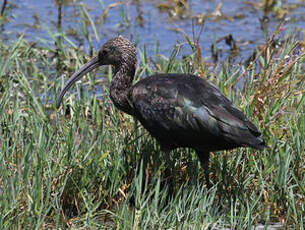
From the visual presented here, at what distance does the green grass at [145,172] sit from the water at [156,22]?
112 inches

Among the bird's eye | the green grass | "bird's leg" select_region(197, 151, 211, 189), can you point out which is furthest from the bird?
the bird's eye

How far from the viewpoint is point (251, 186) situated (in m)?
4.86

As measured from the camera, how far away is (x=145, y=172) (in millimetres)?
4949

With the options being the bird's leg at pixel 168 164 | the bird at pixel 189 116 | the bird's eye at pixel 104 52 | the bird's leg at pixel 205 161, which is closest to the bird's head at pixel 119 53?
the bird's eye at pixel 104 52

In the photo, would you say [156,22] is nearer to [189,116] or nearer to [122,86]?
[122,86]

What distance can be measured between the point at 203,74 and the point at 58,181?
1534 millimetres

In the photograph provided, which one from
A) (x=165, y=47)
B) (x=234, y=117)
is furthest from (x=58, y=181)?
(x=165, y=47)

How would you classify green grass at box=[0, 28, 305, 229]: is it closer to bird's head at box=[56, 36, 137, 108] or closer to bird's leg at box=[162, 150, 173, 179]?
bird's leg at box=[162, 150, 173, 179]

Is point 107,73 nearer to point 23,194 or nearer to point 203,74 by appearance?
point 203,74

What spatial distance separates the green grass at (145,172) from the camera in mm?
Answer: 4246

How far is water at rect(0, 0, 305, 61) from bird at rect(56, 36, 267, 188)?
3.37 m

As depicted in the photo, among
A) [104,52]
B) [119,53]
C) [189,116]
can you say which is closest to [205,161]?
[189,116]

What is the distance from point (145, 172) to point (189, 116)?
21.5 inches

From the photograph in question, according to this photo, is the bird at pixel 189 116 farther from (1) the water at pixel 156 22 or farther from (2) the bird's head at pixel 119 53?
(1) the water at pixel 156 22
